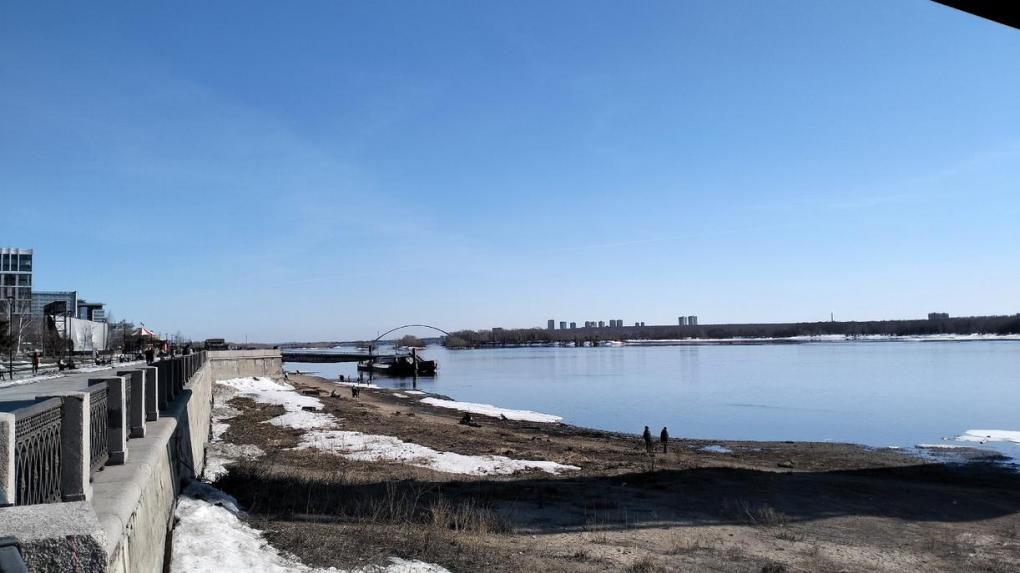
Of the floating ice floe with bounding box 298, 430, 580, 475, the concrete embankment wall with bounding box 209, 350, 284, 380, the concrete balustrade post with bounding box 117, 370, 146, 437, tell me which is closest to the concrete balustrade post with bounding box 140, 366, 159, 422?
the concrete balustrade post with bounding box 117, 370, 146, 437

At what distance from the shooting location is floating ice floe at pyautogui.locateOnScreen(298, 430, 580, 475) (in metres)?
18.6

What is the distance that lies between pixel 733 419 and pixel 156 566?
1461 inches

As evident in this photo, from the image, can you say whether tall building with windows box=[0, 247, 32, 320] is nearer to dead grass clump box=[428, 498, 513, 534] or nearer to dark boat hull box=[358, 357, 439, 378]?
dark boat hull box=[358, 357, 439, 378]

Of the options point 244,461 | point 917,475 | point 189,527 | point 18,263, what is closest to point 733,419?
point 917,475

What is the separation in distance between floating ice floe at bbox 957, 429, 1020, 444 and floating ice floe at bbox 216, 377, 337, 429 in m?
25.8

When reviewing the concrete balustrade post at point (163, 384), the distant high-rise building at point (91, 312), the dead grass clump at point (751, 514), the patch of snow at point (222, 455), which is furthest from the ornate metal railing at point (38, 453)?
the distant high-rise building at point (91, 312)

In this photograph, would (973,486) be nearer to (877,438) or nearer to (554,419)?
(877,438)

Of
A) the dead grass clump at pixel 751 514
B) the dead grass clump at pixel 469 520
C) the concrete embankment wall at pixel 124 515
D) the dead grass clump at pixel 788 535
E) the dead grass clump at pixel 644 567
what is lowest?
the dead grass clump at pixel 751 514

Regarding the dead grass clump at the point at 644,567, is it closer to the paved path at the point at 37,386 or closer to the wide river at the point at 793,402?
the paved path at the point at 37,386

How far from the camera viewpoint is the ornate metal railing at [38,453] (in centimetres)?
424

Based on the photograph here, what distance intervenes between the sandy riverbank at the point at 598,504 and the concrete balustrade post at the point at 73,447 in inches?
132

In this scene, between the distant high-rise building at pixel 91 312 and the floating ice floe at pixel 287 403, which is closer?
the floating ice floe at pixel 287 403

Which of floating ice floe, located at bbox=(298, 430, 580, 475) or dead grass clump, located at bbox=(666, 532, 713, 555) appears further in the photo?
floating ice floe, located at bbox=(298, 430, 580, 475)

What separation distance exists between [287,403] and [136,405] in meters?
23.7
